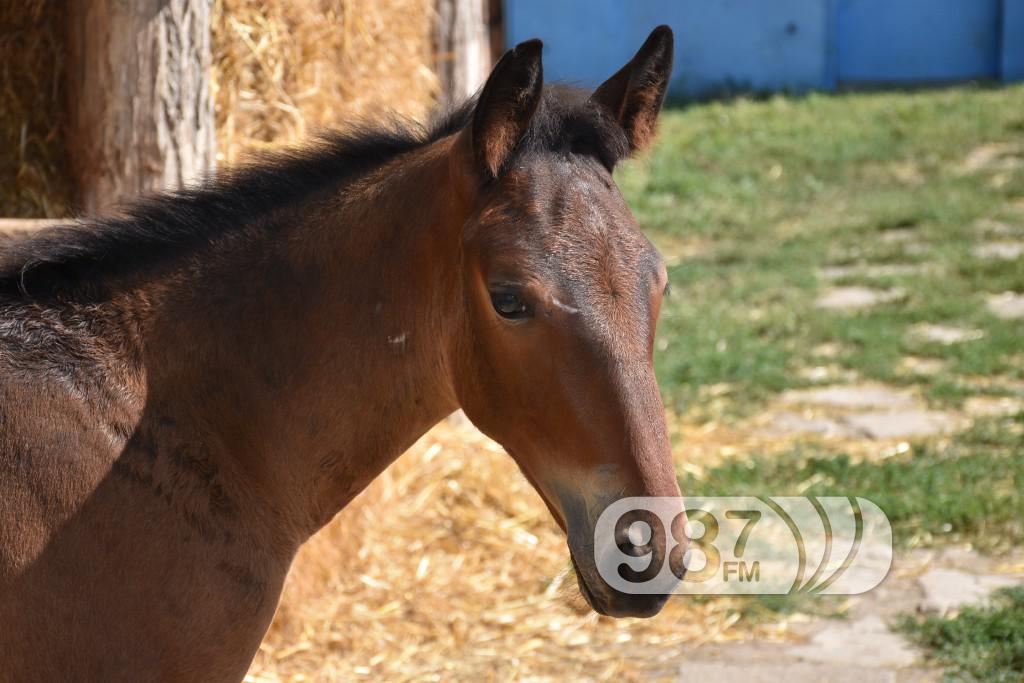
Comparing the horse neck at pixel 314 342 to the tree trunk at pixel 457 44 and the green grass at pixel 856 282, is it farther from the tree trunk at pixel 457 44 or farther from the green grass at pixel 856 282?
the tree trunk at pixel 457 44

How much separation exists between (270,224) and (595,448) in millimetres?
931

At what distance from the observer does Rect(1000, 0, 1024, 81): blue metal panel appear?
1400 centimetres

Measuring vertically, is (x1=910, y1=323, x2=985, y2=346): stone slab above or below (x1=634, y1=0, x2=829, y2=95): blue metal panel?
below

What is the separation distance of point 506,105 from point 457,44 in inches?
159

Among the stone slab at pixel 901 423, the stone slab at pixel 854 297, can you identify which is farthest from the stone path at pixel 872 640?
the stone slab at pixel 854 297

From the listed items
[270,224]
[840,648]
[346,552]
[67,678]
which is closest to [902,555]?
[840,648]

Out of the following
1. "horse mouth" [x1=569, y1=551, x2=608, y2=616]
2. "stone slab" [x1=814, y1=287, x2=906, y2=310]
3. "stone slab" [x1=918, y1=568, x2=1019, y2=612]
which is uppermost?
"horse mouth" [x1=569, y1=551, x2=608, y2=616]

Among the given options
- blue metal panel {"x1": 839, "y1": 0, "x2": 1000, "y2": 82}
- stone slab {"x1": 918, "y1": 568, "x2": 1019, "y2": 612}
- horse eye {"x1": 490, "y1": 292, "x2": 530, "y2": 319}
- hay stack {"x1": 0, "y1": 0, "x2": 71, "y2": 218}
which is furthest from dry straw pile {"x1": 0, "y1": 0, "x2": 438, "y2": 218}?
blue metal panel {"x1": 839, "y1": 0, "x2": 1000, "y2": 82}

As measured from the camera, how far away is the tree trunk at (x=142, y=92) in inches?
135

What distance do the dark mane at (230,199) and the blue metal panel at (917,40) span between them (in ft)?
44.7

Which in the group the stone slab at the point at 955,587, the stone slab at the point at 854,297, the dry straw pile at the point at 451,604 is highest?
the stone slab at the point at 854,297

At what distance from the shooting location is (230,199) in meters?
2.54

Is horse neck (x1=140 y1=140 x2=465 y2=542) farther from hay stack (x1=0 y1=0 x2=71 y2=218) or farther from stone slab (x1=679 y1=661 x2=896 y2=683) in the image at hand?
stone slab (x1=679 y1=661 x2=896 y2=683)

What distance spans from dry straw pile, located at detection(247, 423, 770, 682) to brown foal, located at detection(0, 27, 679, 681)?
1792 millimetres
